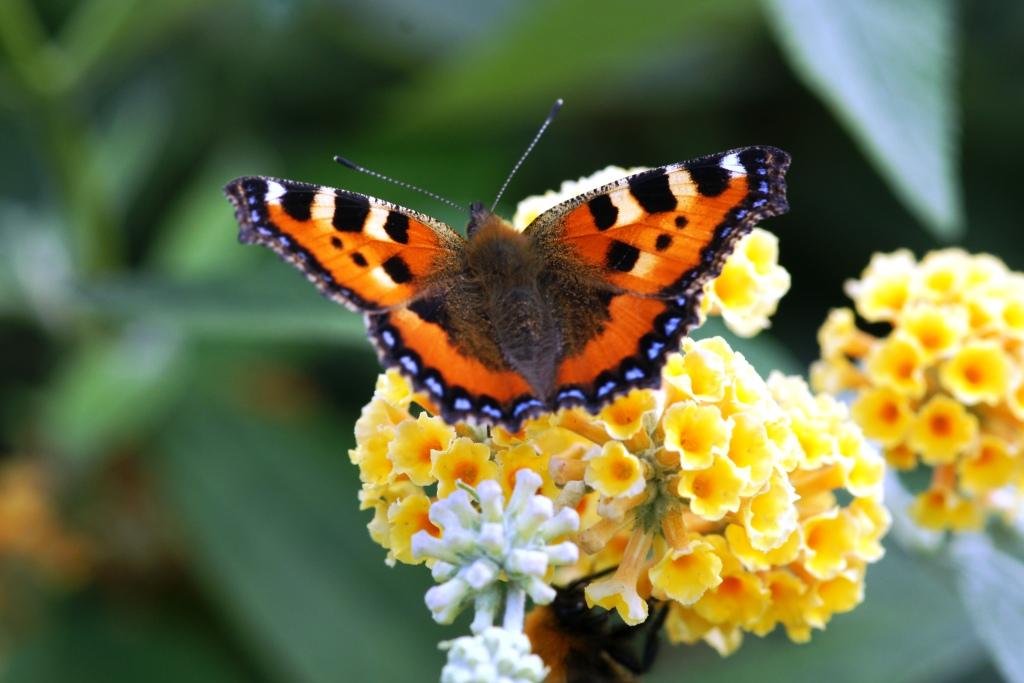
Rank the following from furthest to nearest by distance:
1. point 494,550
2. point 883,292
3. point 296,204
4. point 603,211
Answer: point 883,292, point 603,211, point 296,204, point 494,550

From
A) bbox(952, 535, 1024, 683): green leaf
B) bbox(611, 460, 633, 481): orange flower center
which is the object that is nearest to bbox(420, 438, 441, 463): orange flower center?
bbox(611, 460, 633, 481): orange flower center

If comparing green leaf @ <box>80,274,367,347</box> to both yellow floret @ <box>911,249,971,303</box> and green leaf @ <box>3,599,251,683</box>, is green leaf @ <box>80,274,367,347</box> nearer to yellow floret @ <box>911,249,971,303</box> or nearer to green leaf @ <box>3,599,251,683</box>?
yellow floret @ <box>911,249,971,303</box>

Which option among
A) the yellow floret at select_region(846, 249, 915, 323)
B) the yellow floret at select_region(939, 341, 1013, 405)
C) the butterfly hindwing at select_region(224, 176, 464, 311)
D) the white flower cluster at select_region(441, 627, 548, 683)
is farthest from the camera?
the yellow floret at select_region(846, 249, 915, 323)

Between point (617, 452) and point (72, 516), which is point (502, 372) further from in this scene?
point (72, 516)

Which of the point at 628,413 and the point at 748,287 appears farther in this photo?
the point at 748,287

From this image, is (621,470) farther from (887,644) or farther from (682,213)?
(887,644)

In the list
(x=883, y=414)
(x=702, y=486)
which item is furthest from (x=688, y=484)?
(x=883, y=414)

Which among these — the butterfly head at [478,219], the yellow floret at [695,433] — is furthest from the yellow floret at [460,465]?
the butterfly head at [478,219]
